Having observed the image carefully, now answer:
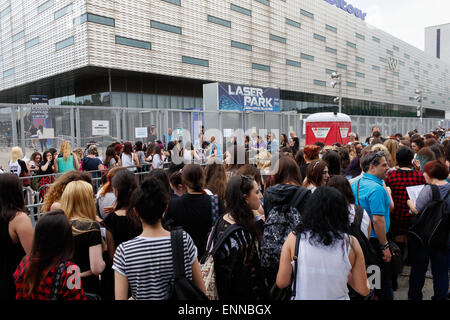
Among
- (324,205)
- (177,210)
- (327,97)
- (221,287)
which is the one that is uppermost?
(327,97)

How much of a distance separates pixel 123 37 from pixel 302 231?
92.2 feet

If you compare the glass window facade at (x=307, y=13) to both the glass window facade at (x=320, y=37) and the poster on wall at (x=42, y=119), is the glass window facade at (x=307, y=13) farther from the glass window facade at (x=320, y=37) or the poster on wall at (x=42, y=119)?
the poster on wall at (x=42, y=119)

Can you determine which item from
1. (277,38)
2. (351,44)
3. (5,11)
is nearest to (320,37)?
(351,44)

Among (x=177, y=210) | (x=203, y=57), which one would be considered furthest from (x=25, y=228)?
(x=203, y=57)

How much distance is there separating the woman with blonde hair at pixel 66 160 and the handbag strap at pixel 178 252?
23.5 feet

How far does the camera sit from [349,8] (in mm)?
53625

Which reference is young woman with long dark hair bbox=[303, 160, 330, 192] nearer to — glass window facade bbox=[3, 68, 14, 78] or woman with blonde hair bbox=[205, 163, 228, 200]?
woman with blonde hair bbox=[205, 163, 228, 200]

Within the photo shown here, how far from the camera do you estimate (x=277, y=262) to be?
2.82m

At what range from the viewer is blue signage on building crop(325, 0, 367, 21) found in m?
50.6

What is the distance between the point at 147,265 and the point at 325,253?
1151 mm

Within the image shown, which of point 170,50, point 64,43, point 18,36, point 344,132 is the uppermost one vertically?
point 18,36

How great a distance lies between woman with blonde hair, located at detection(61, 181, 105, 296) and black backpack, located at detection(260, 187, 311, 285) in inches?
53.8

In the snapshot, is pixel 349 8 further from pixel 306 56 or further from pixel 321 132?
pixel 321 132
